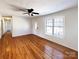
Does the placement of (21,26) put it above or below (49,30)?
above

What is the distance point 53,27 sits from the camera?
6.77 meters

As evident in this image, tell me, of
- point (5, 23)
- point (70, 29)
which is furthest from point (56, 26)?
point (5, 23)

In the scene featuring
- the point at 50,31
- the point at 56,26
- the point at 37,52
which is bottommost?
the point at 37,52

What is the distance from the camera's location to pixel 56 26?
6.33m

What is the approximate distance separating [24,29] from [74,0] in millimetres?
8201

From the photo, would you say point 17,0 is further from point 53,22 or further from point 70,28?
point 53,22

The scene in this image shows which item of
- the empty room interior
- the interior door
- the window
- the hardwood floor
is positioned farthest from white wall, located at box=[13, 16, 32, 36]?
the hardwood floor

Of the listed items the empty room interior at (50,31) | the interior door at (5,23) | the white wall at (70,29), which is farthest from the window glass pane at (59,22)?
the interior door at (5,23)

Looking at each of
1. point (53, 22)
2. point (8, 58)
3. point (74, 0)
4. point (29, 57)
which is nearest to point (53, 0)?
point (74, 0)

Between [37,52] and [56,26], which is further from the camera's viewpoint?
[56,26]

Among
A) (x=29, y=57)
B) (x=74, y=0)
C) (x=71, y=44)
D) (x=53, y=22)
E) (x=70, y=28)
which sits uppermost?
(x=74, y=0)

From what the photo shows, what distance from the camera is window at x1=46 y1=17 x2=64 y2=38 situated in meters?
5.67

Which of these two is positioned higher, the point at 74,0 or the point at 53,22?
the point at 74,0

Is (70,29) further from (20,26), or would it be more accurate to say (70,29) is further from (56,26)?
(20,26)
